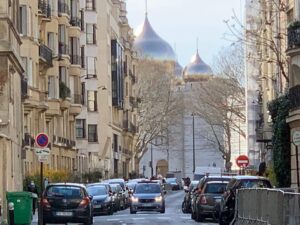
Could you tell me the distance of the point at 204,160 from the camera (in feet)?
532

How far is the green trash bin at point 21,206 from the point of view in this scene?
37594 millimetres

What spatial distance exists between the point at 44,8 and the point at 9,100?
24.3m

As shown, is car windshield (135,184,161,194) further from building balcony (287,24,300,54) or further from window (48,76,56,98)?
window (48,76,56,98)

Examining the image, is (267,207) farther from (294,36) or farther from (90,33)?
(90,33)

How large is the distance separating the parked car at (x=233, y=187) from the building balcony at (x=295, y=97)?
27.8 ft

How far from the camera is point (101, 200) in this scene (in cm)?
5319

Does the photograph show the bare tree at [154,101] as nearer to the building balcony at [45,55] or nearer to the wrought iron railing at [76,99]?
the wrought iron railing at [76,99]

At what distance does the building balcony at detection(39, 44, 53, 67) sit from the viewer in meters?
65.1

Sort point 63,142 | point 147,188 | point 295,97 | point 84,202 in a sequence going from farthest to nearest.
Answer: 1. point 63,142
2. point 147,188
3. point 295,97
4. point 84,202

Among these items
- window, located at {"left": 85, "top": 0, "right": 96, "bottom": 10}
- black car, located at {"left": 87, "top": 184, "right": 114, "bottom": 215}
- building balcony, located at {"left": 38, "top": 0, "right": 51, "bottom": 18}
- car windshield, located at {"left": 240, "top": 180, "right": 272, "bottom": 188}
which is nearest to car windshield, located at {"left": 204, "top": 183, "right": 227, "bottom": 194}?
car windshield, located at {"left": 240, "top": 180, "right": 272, "bottom": 188}

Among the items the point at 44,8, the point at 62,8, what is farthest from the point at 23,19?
the point at 62,8

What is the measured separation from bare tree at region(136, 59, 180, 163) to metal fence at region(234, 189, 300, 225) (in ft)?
283

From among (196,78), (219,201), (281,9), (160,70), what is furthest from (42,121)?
(196,78)

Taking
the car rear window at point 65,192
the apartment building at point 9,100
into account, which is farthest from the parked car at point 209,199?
the apartment building at point 9,100
